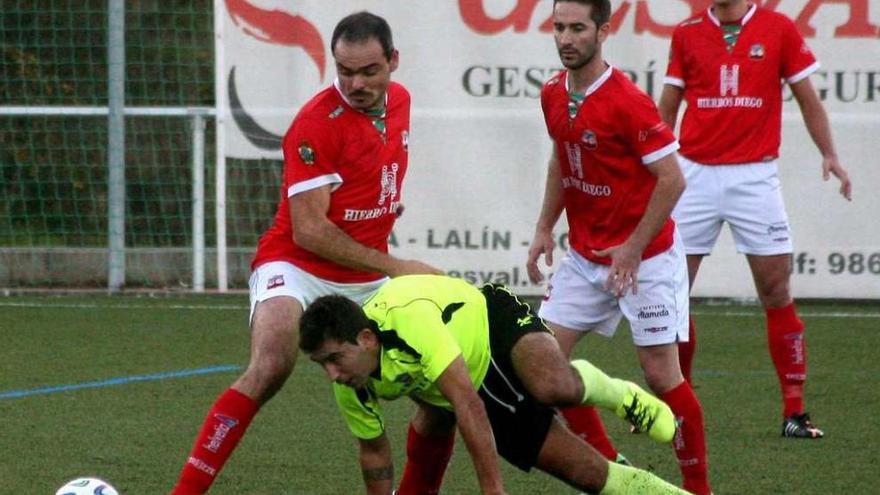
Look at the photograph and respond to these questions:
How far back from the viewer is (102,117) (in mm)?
12648

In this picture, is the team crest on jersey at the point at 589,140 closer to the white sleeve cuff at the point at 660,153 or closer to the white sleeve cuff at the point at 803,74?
the white sleeve cuff at the point at 660,153

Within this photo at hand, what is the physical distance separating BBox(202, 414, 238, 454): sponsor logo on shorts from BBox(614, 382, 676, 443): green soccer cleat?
1.20 metres

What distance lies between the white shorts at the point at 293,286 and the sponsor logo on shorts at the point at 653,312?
0.90 meters

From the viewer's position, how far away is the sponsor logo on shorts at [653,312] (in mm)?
5793

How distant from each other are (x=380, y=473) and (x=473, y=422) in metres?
0.78

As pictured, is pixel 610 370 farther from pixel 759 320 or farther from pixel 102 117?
pixel 102 117

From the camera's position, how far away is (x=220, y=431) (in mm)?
5473

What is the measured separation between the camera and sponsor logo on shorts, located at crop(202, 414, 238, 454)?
5457 mm

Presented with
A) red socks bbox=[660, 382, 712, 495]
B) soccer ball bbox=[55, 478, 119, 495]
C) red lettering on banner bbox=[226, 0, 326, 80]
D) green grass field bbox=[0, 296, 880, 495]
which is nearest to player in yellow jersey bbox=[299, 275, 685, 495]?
red socks bbox=[660, 382, 712, 495]

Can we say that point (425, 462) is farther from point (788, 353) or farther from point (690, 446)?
Result: point (788, 353)

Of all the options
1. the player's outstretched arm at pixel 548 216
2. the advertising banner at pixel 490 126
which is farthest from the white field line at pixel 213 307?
the player's outstretched arm at pixel 548 216

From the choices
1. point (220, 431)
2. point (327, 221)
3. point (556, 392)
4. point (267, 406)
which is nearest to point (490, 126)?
point (267, 406)

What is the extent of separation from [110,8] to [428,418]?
22.0ft

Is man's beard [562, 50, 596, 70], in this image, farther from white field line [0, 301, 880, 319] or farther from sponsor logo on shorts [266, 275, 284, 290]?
white field line [0, 301, 880, 319]
